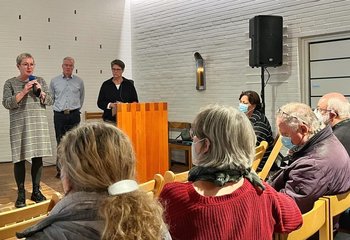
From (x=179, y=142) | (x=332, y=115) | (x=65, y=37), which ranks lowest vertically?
(x=179, y=142)

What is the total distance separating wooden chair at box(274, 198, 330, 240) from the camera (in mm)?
1615

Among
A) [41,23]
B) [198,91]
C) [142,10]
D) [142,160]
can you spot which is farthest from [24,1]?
[142,160]

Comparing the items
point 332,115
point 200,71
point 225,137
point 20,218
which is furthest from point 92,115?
point 225,137

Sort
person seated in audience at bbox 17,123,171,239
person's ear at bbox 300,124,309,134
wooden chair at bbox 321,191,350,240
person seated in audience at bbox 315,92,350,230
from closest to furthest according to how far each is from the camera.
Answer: person seated in audience at bbox 17,123,171,239 < wooden chair at bbox 321,191,350,240 < person's ear at bbox 300,124,309,134 < person seated in audience at bbox 315,92,350,230

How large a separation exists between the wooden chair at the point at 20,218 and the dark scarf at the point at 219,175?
0.59m

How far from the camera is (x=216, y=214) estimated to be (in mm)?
1465

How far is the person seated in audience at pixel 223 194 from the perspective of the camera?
147 cm

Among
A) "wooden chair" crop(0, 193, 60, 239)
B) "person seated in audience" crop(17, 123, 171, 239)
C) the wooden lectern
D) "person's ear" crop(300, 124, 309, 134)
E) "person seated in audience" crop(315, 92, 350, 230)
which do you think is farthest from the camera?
the wooden lectern

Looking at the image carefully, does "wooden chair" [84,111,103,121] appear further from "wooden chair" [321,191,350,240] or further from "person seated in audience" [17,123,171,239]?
"person seated in audience" [17,123,171,239]

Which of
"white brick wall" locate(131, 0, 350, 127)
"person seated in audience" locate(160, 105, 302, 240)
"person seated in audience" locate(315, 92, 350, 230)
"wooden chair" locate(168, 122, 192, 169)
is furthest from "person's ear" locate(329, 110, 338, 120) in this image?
"wooden chair" locate(168, 122, 192, 169)

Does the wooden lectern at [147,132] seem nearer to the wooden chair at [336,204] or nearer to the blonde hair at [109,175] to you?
the wooden chair at [336,204]

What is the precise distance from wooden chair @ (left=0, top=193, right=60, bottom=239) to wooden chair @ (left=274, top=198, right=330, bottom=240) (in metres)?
0.92

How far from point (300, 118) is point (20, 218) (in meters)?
1.57

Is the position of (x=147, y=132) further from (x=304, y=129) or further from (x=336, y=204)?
(x=336, y=204)
